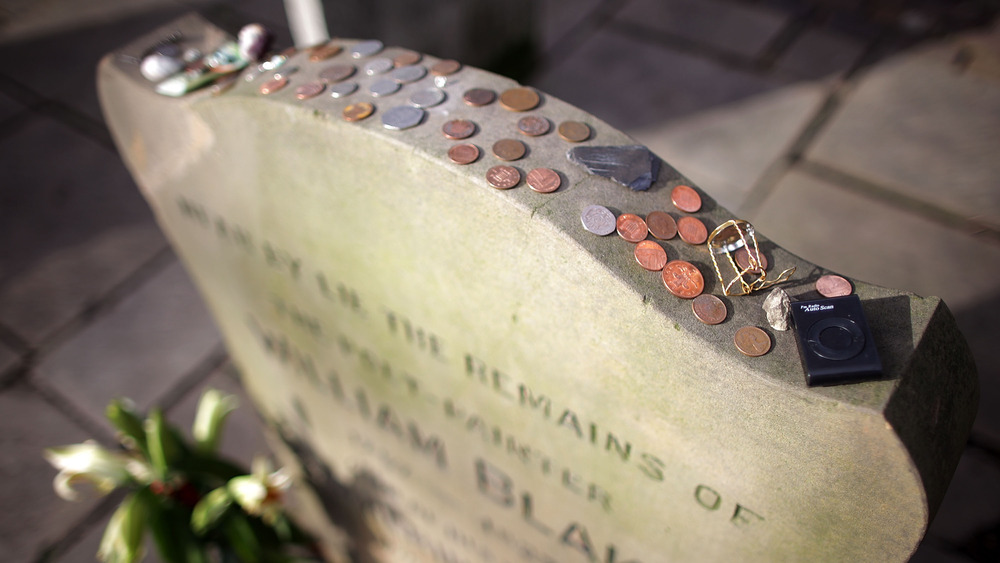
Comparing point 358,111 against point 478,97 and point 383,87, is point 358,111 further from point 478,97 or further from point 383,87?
point 478,97

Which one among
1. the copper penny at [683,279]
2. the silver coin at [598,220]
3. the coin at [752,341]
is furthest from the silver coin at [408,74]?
the coin at [752,341]

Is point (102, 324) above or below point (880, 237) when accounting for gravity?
below

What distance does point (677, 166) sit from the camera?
8.63 ft

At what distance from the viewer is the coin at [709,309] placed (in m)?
0.80

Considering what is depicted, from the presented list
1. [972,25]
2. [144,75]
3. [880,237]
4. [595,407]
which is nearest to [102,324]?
[144,75]

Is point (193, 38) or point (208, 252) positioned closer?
point (193, 38)

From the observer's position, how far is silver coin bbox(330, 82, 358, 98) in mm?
1058

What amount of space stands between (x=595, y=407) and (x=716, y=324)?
0.26m

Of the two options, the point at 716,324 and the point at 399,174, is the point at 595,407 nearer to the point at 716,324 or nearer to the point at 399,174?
the point at 716,324

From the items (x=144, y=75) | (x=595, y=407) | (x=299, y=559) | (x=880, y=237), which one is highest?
(x=144, y=75)

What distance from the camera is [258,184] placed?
1.19 meters

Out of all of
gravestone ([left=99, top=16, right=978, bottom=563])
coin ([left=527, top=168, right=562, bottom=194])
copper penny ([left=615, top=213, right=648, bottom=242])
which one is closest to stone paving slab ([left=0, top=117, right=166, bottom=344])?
gravestone ([left=99, top=16, right=978, bottom=563])

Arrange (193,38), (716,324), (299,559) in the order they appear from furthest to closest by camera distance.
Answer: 1. (299,559)
2. (193,38)
3. (716,324)

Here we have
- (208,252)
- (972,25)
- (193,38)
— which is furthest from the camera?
(972,25)
